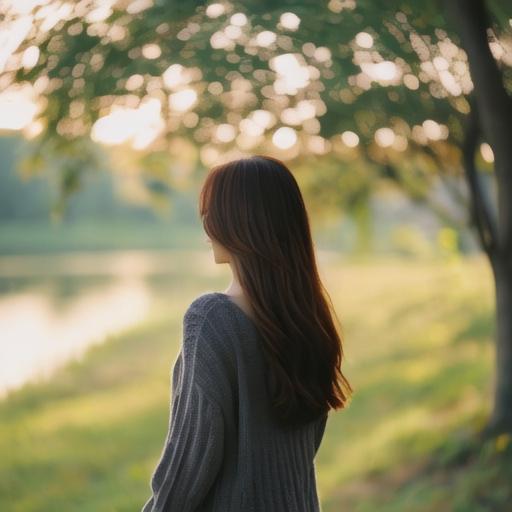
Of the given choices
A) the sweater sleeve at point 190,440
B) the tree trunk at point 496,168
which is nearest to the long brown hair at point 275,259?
the sweater sleeve at point 190,440

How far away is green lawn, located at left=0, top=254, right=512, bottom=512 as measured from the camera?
5.88 m

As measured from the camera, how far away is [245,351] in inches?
75.0

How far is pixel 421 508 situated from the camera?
525 cm

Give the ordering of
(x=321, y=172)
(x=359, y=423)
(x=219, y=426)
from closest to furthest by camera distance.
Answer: (x=219, y=426), (x=321, y=172), (x=359, y=423)

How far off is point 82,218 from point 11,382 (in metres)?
46.5

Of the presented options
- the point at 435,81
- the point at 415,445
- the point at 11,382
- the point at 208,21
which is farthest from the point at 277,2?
the point at 11,382

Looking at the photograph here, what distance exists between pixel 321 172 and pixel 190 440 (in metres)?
6.09

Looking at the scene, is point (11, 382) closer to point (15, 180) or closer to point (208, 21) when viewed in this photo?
point (208, 21)

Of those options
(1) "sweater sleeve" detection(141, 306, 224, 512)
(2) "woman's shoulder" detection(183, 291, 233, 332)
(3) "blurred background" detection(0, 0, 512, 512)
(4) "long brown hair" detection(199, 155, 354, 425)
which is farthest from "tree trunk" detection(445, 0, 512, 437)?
(1) "sweater sleeve" detection(141, 306, 224, 512)

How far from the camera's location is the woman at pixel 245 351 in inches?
74.4

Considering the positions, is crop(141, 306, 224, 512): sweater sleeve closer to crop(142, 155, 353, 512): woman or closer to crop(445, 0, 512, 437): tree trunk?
crop(142, 155, 353, 512): woman

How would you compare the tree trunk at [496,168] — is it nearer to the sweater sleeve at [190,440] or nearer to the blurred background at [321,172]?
the blurred background at [321,172]

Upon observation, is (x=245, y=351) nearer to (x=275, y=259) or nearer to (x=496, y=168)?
(x=275, y=259)

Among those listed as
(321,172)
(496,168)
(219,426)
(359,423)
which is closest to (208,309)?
(219,426)
